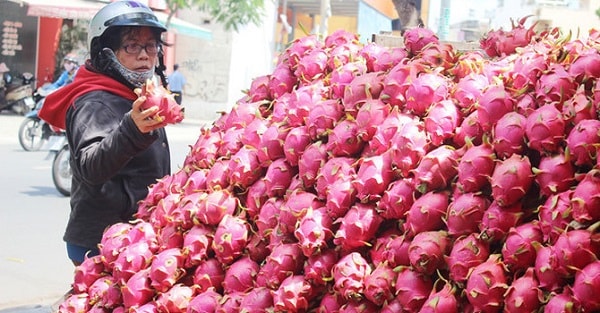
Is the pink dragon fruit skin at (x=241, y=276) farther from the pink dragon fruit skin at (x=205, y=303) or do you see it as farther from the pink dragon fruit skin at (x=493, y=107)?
the pink dragon fruit skin at (x=493, y=107)

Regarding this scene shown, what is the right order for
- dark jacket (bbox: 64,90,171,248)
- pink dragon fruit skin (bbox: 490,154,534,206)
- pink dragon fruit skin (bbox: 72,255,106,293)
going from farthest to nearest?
dark jacket (bbox: 64,90,171,248) < pink dragon fruit skin (bbox: 72,255,106,293) < pink dragon fruit skin (bbox: 490,154,534,206)

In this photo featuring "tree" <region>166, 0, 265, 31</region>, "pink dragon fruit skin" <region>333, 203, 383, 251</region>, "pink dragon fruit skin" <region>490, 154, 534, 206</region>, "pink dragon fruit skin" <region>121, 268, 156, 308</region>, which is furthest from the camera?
"tree" <region>166, 0, 265, 31</region>

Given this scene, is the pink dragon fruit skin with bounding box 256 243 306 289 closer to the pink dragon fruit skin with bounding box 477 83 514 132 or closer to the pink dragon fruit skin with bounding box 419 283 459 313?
the pink dragon fruit skin with bounding box 419 283 459 313

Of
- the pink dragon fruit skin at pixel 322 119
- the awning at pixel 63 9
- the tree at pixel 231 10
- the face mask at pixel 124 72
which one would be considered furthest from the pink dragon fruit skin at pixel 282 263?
the tree at pixel 231 10

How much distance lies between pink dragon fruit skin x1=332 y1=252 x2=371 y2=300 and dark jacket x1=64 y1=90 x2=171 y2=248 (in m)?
1.11

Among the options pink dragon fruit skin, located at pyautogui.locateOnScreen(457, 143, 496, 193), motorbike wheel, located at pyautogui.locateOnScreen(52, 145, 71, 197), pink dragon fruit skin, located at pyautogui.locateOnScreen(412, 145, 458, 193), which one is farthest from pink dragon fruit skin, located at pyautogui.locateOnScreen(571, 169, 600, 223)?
motorbike wheel, located at pyautogui.locateOnScreen(52, 145, 71, 197)

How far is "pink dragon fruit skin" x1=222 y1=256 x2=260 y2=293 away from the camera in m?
2.33

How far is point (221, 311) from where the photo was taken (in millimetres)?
2295

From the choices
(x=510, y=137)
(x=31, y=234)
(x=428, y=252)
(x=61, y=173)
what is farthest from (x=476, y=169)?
(x=61, y=173)

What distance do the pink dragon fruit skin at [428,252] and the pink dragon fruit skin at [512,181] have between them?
16 cm

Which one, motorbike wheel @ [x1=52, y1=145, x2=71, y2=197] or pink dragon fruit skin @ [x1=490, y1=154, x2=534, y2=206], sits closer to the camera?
pink dragon fruit skin @ [x1=490, y1=154, x2=534, y2=206]

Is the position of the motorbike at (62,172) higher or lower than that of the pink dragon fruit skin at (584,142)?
lower

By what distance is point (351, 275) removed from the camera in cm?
206

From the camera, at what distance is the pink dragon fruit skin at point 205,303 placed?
2.34m
